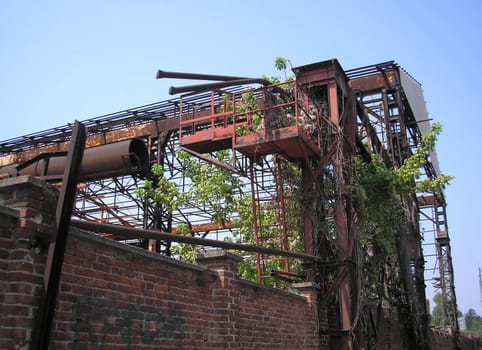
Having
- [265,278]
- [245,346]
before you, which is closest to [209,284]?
[245,346]

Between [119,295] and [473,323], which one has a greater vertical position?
[473,323]

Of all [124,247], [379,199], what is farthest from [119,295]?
[379,199]

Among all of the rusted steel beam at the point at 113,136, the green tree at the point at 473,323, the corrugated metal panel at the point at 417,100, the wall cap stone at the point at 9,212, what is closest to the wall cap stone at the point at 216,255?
the wall cap stone at the point at 9,212

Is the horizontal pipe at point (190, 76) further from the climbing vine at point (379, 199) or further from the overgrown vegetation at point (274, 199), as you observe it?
the climbing vine at point (379, 199)

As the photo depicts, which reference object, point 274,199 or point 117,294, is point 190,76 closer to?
point 274,199

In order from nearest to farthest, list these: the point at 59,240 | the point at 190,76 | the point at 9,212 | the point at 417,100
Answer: the point at 9,212 → the point at 59,240 → the point at 190,76 → the point at 417,100

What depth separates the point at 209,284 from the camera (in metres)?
7.58

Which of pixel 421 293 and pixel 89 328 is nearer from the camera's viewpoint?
pixel 89 328

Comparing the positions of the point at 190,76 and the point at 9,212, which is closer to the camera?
the point at 9,212

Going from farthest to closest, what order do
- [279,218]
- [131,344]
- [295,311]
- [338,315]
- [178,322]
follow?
1. [279,218]
2. [338,315]
3. [295,311]
4. [178,322]
5. [131,344]

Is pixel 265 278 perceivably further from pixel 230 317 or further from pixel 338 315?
pixel 230 317

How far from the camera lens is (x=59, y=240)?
15.0 feet

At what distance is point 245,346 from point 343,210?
5178 millimetres

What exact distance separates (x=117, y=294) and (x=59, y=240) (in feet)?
4.49
